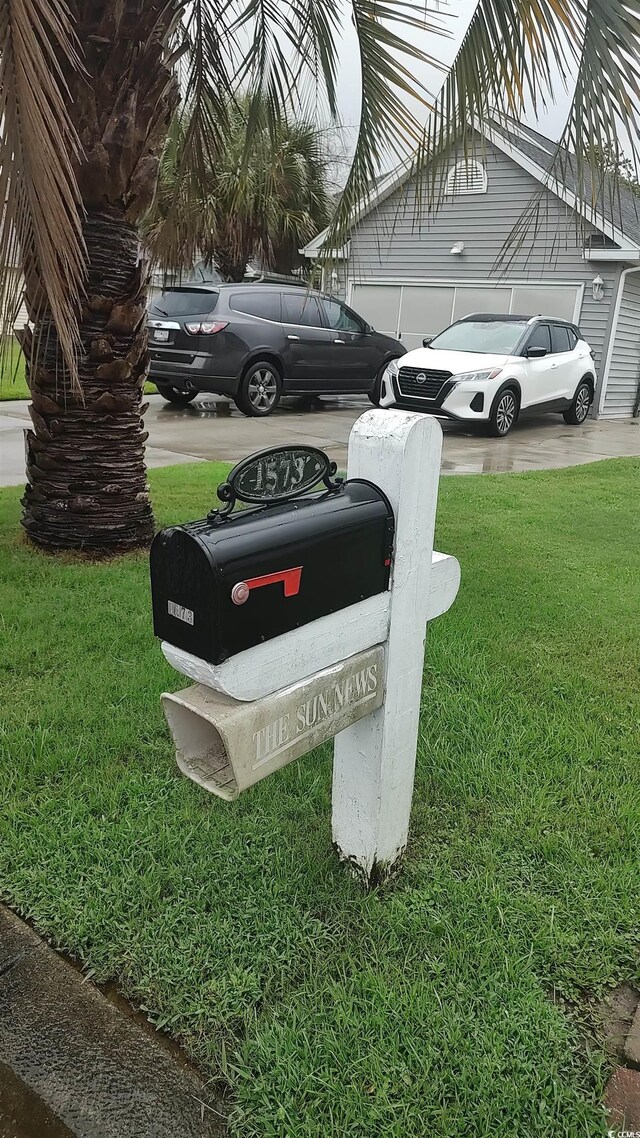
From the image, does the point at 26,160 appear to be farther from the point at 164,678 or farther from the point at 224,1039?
the point at 224,1039

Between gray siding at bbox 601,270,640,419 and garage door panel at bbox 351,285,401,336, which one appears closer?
gray siding at bbox 601,270,640,419

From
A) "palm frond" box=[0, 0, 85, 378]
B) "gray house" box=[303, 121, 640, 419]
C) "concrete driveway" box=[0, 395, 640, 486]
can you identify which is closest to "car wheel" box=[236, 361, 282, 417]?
"concrete driveway" box=[0, 395, 640, 486]

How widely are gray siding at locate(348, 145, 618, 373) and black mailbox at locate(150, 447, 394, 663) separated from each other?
41.7 ft

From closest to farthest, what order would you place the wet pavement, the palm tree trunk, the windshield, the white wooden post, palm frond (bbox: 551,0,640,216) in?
the wet pavement → the white wooden post → palm frond (bbox: 551,0,640,216) → the palm tree trunk → the windshield

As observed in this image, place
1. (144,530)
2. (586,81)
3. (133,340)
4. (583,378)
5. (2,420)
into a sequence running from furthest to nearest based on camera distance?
(583,378), (2,420), (144,530), (133,340), (586,81)

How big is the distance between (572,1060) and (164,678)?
206cm

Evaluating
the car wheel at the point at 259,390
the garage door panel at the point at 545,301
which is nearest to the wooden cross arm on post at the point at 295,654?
the car wheel at the point at 259,390

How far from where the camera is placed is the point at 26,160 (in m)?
2.22

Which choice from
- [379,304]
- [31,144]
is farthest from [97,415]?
[379,304]

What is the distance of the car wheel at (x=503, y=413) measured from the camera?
10.7 metres

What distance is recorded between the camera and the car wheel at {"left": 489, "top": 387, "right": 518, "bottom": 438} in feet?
35.2

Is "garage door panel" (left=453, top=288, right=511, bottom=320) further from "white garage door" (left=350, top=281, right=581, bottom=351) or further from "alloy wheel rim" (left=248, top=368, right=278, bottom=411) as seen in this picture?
"alloy wheel rim" (left=248, top=368, right=278, bottom=411)

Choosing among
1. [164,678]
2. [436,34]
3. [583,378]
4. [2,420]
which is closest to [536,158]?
[583,378]

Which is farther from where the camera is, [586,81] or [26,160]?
[586,81]
